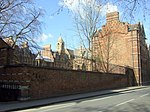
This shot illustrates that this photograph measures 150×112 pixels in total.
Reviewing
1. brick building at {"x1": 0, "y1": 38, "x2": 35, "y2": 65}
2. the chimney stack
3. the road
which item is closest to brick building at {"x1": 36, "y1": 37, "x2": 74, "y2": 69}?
brick building at {"x1": 0, "y1": 38, "x2": 35, "y2": 65}

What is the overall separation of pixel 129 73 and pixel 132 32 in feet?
31.6

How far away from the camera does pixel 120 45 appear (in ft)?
184

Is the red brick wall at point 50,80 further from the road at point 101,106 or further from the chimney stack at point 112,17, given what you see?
the chimney stack at point 112,17

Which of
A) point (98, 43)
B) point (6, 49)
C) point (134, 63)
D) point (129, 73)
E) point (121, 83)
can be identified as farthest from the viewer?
point (98, 43)

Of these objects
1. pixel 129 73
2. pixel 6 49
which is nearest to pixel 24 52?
pixel 6 49

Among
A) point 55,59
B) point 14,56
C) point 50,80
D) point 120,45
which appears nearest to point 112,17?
point 120,45

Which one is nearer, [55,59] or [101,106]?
[101,106]

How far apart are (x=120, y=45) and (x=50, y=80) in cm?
3501

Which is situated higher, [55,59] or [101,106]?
[55,59]

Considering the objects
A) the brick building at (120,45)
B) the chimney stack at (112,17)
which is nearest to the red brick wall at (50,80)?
the brick building at (120,45)

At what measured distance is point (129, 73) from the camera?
1949 inches

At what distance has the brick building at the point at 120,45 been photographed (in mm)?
53625

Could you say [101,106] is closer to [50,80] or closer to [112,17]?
[50,80]

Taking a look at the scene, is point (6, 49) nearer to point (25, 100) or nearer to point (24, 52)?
point (24, 52)
